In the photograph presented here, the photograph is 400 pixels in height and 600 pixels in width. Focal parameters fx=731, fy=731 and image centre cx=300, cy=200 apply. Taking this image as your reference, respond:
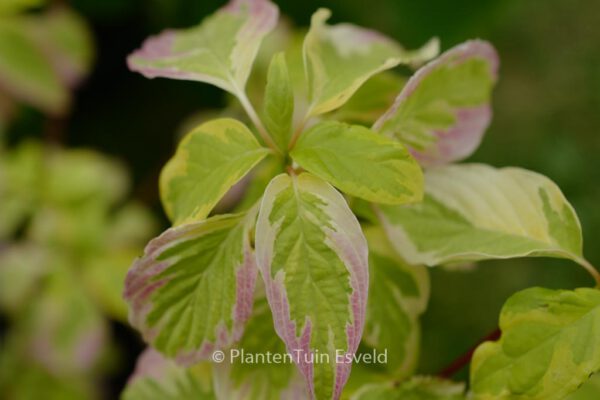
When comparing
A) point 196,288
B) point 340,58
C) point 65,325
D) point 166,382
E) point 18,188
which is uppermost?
point 340,58

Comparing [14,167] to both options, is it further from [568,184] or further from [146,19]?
[568,184]

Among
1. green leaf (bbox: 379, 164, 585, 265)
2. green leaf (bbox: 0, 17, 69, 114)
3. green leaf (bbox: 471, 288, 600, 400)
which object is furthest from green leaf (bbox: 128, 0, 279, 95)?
green leaf (bbox: 0, 17, 69, 114)

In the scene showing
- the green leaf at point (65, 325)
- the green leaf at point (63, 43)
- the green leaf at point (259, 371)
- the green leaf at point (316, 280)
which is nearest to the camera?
the green leaf at point (316, 280)

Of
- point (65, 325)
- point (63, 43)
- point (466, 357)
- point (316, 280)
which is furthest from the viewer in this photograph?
point (63, 43)

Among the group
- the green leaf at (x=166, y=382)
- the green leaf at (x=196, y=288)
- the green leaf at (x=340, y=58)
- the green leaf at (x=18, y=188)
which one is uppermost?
the green leaf at (x=340, y=58)

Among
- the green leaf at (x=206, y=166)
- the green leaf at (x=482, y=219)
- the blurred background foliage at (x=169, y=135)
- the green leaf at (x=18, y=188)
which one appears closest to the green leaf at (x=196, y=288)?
the green leaf at (x=206, y=166)

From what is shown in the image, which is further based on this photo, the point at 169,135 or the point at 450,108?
the point at 169,135

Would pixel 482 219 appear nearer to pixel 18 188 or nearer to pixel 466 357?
pixel 466 357

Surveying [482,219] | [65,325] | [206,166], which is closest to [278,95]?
[206,166]

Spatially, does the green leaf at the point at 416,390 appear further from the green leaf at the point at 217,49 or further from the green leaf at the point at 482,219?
the green leaf at the point at 217,49
